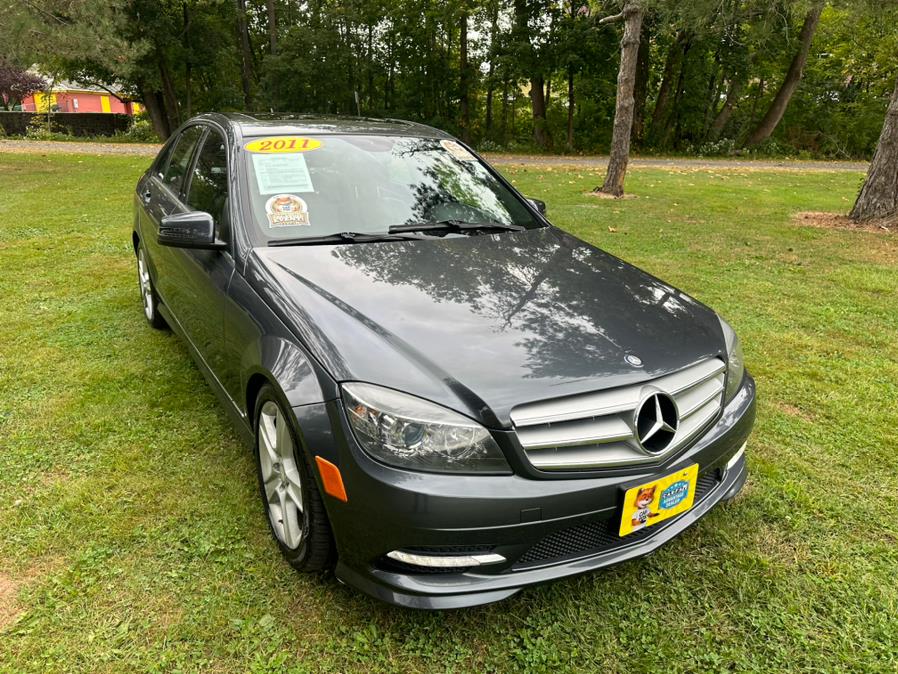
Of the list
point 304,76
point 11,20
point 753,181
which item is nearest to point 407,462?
point 11,20

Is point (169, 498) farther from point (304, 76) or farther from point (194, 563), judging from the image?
point (304, 76)

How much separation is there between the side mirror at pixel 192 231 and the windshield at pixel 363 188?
7.5 inches

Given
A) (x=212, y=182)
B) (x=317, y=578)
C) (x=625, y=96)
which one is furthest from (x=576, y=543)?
(x=625, y=96)

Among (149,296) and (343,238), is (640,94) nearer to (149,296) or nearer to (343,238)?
(149,296)

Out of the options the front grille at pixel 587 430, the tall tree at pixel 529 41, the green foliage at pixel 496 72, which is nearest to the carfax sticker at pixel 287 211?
the front grille at pixel 587 430

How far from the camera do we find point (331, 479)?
75.3 inches

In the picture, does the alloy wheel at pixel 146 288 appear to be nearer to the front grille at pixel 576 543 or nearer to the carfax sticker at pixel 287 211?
the carfax sticker at pixel 287 211

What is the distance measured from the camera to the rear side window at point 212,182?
9.55ft

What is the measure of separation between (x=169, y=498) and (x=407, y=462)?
1.45m

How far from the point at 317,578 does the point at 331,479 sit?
0.59 m

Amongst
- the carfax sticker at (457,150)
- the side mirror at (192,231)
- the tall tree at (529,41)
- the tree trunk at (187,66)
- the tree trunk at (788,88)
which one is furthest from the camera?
the tall tree at (529,41)

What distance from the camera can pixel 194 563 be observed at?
7.78 ft

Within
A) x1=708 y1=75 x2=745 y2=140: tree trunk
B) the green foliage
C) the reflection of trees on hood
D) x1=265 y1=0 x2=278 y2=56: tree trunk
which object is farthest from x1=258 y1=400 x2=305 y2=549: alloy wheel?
x1=708 y1=75 x2=745 y2=140: tree trunk

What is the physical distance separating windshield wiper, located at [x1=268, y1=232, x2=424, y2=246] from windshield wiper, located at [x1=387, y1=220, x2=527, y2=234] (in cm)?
6
